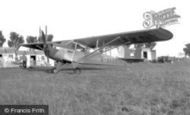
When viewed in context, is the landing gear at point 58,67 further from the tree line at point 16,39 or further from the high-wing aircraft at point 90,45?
the tree line at point 16,39

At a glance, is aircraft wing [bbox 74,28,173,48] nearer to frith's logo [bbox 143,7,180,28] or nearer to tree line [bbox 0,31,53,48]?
frith's logo [bbox 143,7,180,28]

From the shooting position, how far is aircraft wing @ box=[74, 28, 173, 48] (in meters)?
11.4

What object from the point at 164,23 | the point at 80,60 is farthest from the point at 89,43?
the point at 164,23

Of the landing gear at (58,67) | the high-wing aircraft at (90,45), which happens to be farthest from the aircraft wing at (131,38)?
the landing gear at (58,67)

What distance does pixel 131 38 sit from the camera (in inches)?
527

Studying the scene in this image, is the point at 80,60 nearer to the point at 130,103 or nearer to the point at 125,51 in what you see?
the point at 130,103

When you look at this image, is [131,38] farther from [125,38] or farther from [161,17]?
[161,17]

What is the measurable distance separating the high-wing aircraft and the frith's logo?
117 ft

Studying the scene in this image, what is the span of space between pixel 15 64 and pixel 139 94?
23.3m

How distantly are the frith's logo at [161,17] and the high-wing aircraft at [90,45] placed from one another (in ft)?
117

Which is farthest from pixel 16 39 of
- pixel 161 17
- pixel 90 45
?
pixel 90 45

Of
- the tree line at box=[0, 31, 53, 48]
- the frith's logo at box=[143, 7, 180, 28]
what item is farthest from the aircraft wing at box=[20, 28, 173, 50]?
the tree line at box=[0, 31, 53, 48]

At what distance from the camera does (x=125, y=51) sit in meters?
32.1

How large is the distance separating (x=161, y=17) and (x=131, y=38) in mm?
40591
